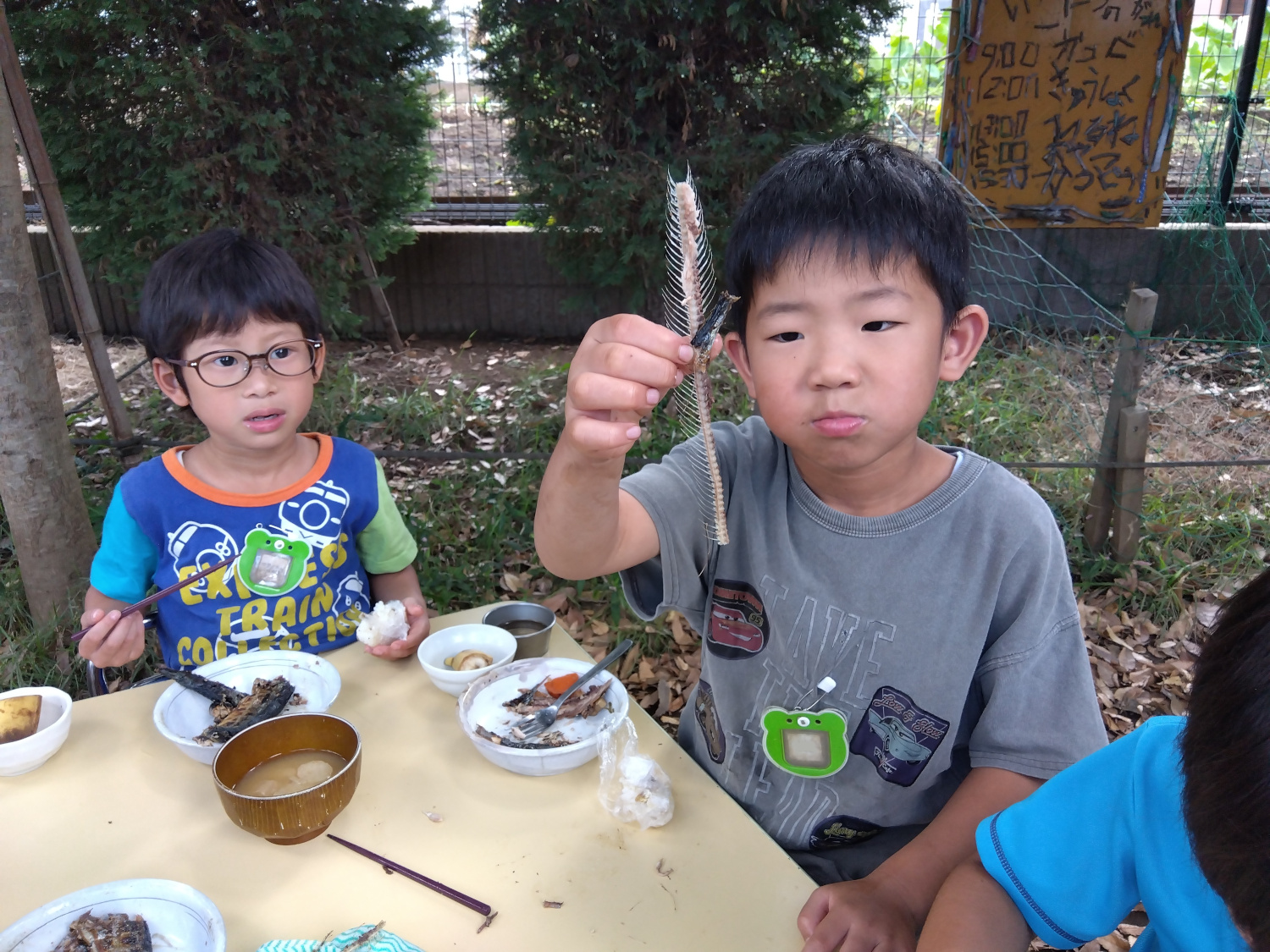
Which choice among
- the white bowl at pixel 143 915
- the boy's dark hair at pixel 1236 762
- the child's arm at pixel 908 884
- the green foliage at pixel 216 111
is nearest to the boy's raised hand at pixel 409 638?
the white bowl at pixel 143 915

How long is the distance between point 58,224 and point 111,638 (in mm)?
3150

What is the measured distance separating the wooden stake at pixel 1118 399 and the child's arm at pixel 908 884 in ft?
9.58

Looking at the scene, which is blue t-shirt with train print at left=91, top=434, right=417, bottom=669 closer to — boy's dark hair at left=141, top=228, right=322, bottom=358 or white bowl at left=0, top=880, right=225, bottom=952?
boy's dark hair at left=141, top=228, right=322, bottom=358

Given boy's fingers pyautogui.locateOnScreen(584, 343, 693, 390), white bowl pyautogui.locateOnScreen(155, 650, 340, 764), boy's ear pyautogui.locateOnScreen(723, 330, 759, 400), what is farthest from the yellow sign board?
white bowl pyautogui.locateOnScreen(155, 650, 340, 764)

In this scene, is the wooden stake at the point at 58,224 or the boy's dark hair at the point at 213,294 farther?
the wooden stake at the point at 58,224

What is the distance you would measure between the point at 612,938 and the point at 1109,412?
383 cm

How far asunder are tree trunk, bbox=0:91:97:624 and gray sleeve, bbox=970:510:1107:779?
354 centimetres

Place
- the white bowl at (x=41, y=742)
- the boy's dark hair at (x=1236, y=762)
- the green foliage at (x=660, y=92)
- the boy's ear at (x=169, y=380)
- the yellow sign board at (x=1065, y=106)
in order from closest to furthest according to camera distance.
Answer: the boy's dark hair at (x=1236, y=762)
the white bowl at (x=41, y=742)
the boy's ear at (x=169, y=380)
the green foliage at (x=660, y=92)
the yellow sign board at (x=1065, y=106)

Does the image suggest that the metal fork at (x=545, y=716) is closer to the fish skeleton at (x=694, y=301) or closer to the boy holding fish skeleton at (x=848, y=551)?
the boy holding fish skeleton at (x=848, y=551)

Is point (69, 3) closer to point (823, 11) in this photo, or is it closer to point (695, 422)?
point (823, 11)

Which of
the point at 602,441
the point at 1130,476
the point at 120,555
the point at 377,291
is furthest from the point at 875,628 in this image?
the point at 377,291

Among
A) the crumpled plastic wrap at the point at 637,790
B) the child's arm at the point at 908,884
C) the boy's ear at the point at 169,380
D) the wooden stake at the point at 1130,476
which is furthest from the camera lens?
the wooden stake at the point at 1130,476

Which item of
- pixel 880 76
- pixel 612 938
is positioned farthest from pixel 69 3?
pixel 612 938

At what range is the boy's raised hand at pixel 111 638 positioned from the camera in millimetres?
1957
